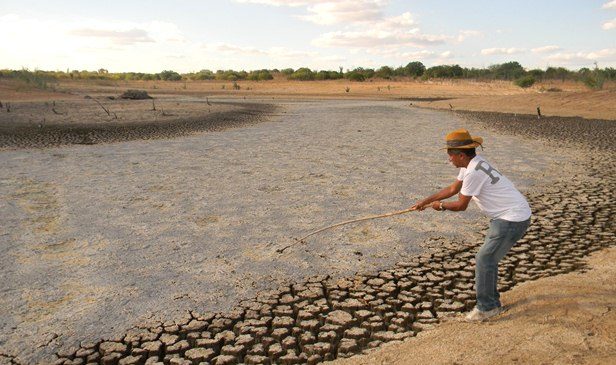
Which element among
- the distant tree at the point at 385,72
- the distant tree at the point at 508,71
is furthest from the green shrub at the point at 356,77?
the distant tree at the point at 508,71

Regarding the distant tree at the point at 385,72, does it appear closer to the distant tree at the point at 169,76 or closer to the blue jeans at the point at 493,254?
the distant tree at the point at 169,76

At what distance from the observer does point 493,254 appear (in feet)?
12.8

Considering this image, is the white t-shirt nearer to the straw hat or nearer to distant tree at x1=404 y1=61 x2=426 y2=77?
the straw hat

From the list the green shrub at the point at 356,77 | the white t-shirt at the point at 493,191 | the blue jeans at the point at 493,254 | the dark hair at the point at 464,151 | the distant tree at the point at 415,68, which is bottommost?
the blue jeans at the point at 493,254

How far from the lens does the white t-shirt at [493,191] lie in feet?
12.5

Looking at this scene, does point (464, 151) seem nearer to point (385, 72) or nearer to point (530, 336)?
point (530, 336)

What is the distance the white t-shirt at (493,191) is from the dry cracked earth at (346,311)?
0.92 meters

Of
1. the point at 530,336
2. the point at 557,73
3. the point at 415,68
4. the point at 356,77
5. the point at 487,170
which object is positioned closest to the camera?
the point at 530,336

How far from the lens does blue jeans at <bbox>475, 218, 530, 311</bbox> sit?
151 inches

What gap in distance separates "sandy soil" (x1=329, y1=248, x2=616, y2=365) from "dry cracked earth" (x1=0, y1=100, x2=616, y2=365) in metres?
0.18

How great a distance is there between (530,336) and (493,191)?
3.40ft

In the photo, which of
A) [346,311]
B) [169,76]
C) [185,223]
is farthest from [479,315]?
[169,76]

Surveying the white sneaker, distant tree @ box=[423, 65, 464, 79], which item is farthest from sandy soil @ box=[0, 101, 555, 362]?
distant tree @ box=[423, 65, 464, 79]

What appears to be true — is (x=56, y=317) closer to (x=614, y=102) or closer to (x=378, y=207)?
(x=378, y=207)
